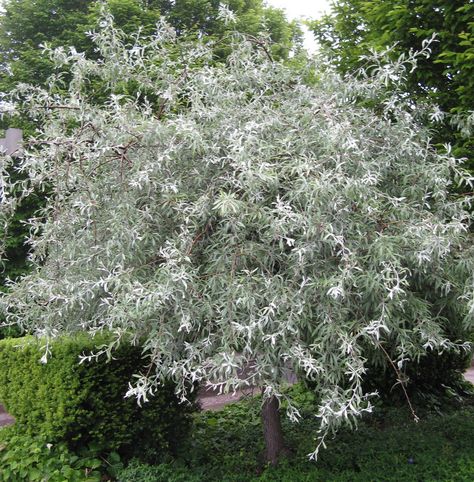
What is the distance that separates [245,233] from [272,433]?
2.06m

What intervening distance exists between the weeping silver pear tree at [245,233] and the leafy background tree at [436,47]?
3.91ft

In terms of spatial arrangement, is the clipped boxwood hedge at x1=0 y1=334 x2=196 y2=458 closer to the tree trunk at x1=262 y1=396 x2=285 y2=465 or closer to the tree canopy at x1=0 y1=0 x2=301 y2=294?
the tree trunk at x1=262 y1=396 x2=285 y2=465

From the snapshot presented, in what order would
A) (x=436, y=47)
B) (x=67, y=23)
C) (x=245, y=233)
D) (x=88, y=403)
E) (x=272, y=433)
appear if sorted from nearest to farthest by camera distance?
(x=245, y=233) → (x=88, y=403) → (x=272, y=433) → (x=436, y=47) → (x=67, y=23)

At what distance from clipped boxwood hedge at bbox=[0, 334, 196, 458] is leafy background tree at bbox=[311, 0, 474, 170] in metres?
3.12

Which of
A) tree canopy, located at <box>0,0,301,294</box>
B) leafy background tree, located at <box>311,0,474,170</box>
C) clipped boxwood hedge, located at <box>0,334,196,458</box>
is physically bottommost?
clipped boxwood hedge, located at <box>0,334,196,458</box>

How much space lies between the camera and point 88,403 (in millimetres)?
4273

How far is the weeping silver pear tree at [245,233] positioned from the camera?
2830 mm

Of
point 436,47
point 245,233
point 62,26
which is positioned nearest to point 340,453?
point 245,233

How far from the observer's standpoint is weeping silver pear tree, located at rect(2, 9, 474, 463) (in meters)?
2.83

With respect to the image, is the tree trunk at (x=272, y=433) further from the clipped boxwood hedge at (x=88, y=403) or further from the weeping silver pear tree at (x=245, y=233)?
the weeping silver pear tree at (x=245, y=233)

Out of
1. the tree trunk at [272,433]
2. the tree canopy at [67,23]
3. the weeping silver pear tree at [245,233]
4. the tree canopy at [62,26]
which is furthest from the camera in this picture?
the tree canopy at [67,23]

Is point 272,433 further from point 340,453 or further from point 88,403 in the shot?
point 88,403

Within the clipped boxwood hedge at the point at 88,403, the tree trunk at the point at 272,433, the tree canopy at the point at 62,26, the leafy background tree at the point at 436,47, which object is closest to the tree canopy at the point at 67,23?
the tree canopy at the point at 62,26

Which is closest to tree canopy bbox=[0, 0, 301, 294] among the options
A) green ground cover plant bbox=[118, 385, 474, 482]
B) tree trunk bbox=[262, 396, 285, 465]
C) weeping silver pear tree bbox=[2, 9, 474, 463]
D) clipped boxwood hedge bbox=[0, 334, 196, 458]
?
clipped boxwood hedge bbox=[0, 334, 196, 458]
